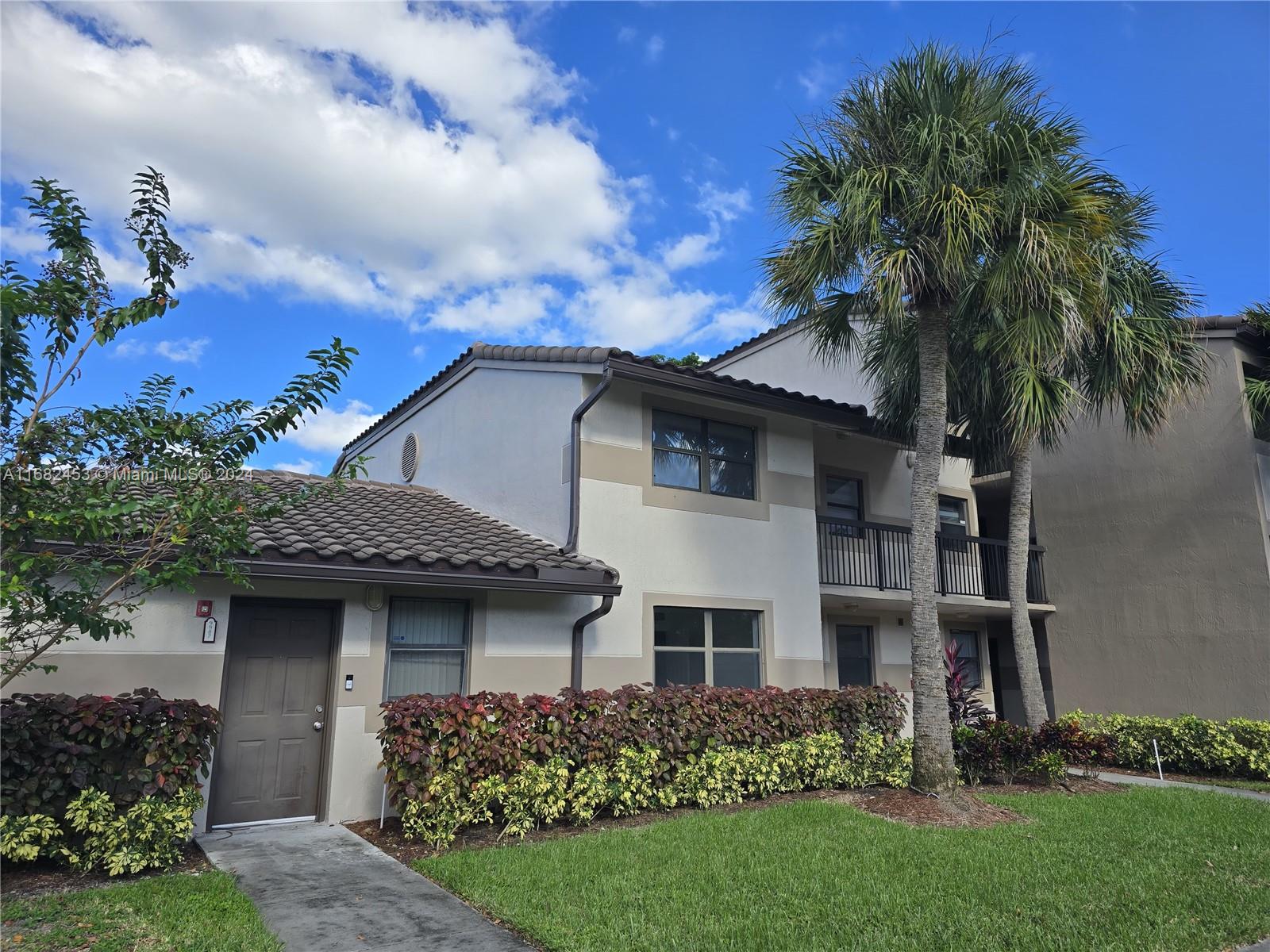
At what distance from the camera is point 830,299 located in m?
11.6

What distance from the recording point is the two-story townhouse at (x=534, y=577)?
8.85m

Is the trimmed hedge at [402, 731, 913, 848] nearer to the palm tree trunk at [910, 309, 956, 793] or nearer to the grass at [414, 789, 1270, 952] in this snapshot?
the grass at [414, 789, 1270, 952]

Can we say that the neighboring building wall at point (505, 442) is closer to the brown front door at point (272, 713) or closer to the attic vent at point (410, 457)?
the attic vent at point (410, 457)

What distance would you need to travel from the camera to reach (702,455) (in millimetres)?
12742

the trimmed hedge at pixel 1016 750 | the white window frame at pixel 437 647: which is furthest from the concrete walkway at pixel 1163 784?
the white window frame at pixel 437 647

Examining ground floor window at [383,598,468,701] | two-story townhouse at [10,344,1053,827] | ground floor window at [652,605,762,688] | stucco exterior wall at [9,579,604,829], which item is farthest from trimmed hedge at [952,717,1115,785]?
ground floor window at [383,598,468,701]

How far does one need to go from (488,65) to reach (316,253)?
431 cm

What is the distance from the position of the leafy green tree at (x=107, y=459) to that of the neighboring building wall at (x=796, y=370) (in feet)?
46.0

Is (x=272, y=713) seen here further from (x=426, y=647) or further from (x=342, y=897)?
(x=342, y=897)

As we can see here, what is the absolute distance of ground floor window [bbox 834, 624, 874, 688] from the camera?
16.1 metres

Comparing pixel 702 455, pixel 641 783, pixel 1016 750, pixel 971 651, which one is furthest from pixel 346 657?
pixel 971 651

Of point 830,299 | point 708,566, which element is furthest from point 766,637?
point 830,299

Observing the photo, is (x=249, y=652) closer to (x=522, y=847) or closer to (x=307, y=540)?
(x=307, y=540)

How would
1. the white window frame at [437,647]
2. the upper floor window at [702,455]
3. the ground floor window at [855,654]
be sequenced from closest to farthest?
Result: the white window frame at [437,647] → the upper floor window at [702,455] → the ground floor window at [855,654]
